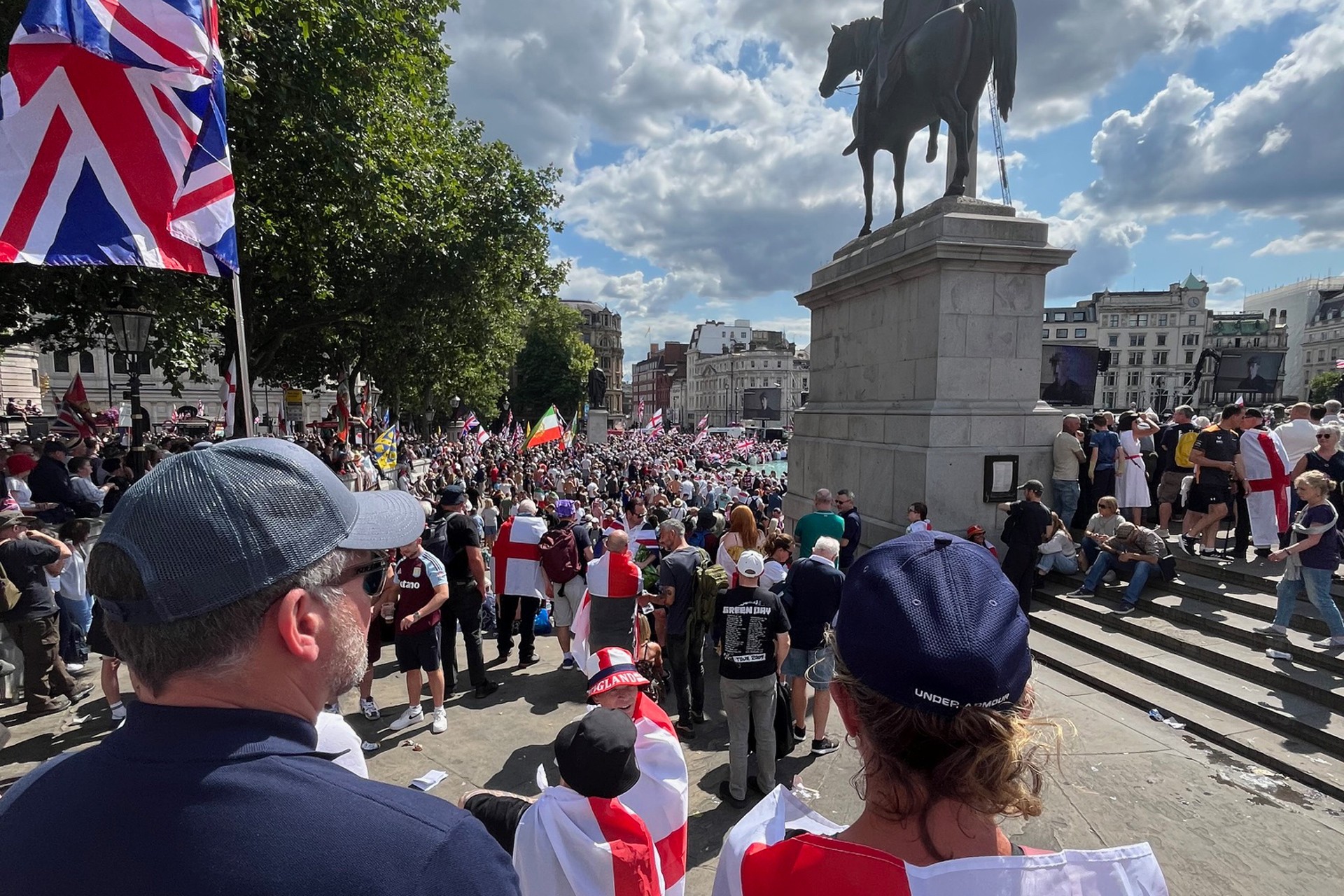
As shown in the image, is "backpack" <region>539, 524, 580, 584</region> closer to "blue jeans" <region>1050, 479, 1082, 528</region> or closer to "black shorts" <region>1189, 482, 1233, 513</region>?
"blue jeans" <region>1050, 479, 1082, 528</region>

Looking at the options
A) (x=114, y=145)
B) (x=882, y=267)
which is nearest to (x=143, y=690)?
(x=114, y=145)

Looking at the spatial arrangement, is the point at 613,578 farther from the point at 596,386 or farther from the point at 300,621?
the point at 596,386

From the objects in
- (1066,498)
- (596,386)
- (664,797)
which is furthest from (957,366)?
(596,386)

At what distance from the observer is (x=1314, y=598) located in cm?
591

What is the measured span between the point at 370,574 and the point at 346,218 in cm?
1539

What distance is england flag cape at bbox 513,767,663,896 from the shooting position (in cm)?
223

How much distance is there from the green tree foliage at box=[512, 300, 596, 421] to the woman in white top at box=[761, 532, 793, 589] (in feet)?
200

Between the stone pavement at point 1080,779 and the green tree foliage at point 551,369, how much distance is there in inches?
2406

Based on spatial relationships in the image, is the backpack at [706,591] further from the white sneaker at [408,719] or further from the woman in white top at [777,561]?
the white sneaker at [408,719]

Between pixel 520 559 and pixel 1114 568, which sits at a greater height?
pixel 520 559

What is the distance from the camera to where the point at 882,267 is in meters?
10.1

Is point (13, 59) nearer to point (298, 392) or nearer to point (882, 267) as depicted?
point (882, 267)

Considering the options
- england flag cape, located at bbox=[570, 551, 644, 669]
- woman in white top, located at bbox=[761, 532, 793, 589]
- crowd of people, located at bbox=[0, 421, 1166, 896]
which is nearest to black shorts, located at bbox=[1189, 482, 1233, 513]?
woman in white top, located at bbox=[761, 532, 793, 589]

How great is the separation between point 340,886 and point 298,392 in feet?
95.5
